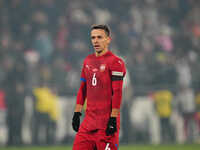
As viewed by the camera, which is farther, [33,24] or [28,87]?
[33,24]

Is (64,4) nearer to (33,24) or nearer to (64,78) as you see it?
(33,24)

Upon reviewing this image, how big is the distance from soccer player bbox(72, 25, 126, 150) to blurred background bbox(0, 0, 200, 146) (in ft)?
22.8

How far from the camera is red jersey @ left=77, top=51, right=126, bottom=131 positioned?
4.66 metres

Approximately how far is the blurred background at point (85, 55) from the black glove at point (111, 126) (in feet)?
23.4

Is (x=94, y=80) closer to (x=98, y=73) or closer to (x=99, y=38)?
(x=98, y=73)

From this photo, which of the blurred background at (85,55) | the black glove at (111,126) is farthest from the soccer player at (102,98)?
the blurred background at (85,55)

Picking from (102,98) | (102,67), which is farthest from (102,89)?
(102,67)

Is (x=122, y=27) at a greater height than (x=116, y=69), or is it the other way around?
(x=122, y=27)

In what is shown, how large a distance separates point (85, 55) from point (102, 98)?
822 cm

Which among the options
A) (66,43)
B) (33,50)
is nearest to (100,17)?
(66,43)

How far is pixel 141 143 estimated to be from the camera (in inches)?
473

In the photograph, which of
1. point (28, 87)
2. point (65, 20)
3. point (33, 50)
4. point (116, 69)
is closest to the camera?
point (116, 69)

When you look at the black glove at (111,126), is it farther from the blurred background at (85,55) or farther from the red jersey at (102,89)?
the blurred background at (85,55)

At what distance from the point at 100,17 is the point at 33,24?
2024 millimetres
